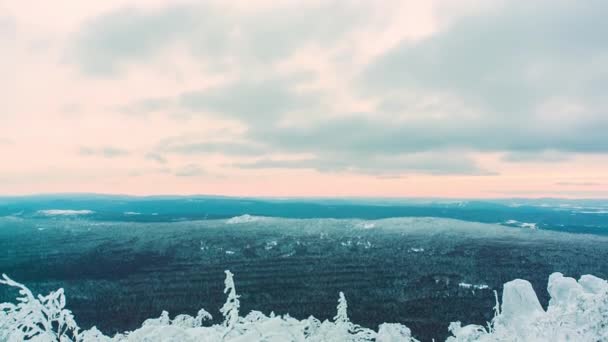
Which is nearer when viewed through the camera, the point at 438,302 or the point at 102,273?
the point at 438,302

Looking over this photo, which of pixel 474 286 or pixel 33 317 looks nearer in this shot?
pixel 33 317

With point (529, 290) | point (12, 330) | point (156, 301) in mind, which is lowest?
point (156, 301)

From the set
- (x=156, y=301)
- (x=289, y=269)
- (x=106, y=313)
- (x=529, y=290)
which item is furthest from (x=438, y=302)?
(x=529, y=290)

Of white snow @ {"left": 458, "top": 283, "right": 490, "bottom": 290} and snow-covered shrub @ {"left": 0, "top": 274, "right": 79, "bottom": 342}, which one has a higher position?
snow-covered shrub @ {"left": 0, "top": 274, "right": 79, "bottom": 342}

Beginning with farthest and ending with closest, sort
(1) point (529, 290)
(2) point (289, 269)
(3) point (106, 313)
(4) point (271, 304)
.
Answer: (2) point (289, 269) → (4) point (271, 304) → (3) point (106, 313) → (1) point (529, 290)

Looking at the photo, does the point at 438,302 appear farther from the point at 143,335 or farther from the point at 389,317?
the point at 143,335

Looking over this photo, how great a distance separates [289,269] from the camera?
614 feet

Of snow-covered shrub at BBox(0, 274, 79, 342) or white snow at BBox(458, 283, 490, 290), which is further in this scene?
white snow at BBox(458, 283, 490, 290)

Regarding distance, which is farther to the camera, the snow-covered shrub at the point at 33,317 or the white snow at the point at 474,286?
the white snow at the point at 474,286

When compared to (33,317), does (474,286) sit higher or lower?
lower

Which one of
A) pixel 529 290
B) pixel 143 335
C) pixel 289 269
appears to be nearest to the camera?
pixel 143 335

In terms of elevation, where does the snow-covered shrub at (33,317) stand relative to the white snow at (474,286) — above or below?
above

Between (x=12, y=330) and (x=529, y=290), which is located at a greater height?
(x=12, y=330)

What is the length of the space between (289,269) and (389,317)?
7753 centimetres
